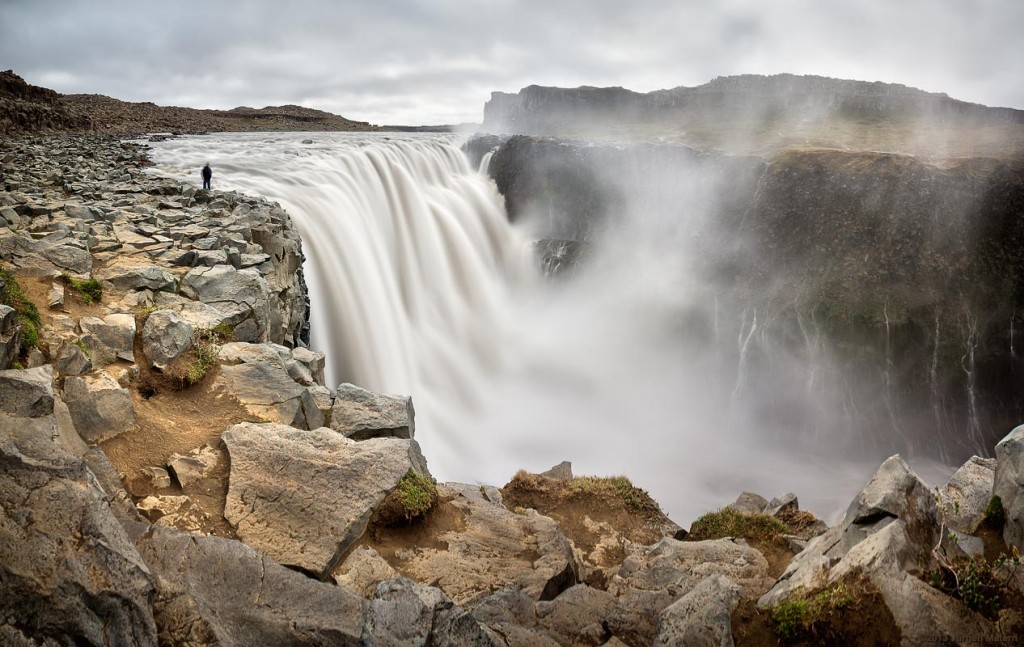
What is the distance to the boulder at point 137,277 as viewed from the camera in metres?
10.9

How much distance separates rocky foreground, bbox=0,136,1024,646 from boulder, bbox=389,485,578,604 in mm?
37

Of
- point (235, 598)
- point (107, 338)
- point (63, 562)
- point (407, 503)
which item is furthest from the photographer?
point (107, 338)

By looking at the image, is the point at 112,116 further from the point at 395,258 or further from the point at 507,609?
the point at 507,609

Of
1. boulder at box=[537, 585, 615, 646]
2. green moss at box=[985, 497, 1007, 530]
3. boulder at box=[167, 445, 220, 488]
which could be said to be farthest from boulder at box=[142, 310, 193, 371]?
green moss at box=[985, 497, 1007, 530]

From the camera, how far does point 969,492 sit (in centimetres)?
1136

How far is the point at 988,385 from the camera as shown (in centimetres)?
3034

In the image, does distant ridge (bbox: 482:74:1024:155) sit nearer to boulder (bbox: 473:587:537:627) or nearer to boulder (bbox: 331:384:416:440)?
boulder (bbox: 331:384:416:440)

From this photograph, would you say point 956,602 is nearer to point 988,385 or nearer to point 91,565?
point 91,565

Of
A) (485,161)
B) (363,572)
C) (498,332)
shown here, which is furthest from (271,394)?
(485,161)

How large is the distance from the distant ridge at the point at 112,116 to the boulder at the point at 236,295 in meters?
32.9

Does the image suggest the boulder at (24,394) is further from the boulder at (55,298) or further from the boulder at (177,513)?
the boulder at (55,298)

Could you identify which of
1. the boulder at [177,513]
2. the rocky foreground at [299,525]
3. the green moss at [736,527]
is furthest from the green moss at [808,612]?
the boulder at [177,513]

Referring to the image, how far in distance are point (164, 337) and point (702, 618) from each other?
8941mm

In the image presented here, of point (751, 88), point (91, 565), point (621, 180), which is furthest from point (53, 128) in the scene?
point (751, 88)
